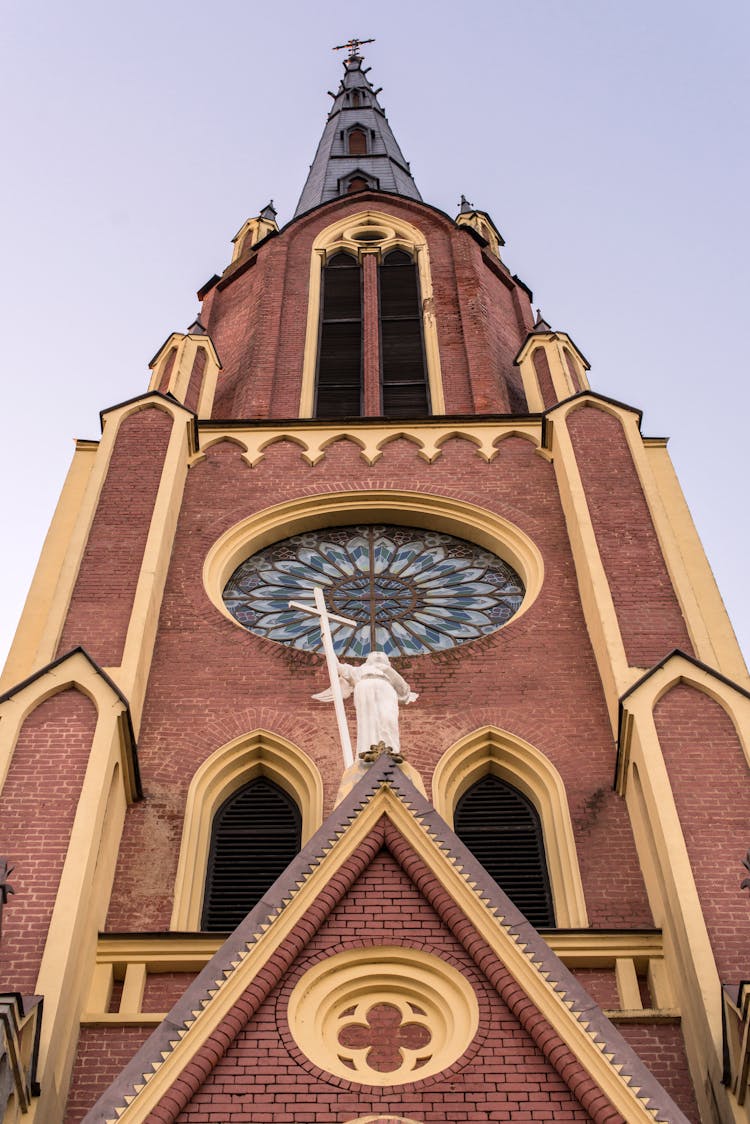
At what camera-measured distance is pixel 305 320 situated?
90.5 ft

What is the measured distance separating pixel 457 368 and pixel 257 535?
712 centimetres

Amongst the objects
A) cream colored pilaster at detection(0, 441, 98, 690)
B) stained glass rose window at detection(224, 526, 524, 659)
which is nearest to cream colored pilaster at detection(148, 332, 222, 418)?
cream colored pilaster at detection(0, 441, 98, 690)

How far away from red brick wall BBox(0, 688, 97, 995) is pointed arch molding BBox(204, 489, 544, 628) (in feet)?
16.9

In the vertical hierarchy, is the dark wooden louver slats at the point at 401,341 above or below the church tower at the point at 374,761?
above

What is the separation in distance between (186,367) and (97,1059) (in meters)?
14.6

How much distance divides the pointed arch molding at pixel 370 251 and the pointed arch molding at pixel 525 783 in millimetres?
10680

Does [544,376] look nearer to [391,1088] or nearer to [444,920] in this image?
[444,920]

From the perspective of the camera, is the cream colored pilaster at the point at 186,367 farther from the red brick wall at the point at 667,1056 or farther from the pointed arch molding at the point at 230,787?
the red brick wall at the point at 667,1056

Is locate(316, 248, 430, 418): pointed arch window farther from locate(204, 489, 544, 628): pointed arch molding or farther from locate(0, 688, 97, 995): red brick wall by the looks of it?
locate(0, 688, 97, 995): red brick wall

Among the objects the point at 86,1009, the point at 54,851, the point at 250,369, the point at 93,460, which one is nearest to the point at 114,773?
the point at 54,851

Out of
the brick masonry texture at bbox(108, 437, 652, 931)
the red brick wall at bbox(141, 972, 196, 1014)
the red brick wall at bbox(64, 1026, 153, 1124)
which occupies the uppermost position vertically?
the brick masonry texture at bbox(108, 437, 652, 931)

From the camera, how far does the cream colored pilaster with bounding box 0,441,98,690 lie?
1619 centimetres

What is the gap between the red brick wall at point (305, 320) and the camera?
986 inches

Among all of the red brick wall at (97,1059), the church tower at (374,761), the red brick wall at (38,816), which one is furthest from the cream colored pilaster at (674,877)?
the red brick wall at (38,816)
